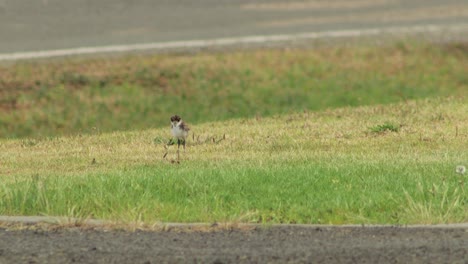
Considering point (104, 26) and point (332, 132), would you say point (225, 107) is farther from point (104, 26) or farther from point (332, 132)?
point (104, 26)

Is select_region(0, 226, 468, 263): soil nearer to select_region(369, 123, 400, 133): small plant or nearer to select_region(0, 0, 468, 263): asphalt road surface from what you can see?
select_region(0, 0, 468, 263): asphalt road surface

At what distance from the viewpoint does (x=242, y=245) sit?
9523mm

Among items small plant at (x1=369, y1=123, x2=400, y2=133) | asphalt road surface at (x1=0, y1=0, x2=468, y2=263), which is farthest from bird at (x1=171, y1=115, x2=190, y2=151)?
asphalt road surface at (x1=0, y1=0, x2=468, y2=263)

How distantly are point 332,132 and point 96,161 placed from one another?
356cm

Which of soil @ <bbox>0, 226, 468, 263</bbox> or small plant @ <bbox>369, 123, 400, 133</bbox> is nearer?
soil @ <bbox>0, 226, 468, 263</bbox>

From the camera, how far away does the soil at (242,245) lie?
903 centimetres

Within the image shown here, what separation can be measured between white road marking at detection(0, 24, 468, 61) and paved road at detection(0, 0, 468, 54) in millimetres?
555

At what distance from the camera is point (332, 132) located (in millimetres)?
16391

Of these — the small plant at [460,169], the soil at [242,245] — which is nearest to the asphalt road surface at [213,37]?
the soil at [242,245]

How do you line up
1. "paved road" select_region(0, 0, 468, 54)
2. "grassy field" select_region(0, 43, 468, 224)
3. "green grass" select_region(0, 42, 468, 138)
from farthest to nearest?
"paved road" select_region(0, 0, 468, 54)
"green grass" select_region(0, 42, 468, 138)
"grassy field" select_region(0, 43, 468, 224)

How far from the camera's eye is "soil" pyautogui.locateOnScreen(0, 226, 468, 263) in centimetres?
903

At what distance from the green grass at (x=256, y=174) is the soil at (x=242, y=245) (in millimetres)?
448

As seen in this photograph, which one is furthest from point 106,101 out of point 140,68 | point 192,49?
point 192,49

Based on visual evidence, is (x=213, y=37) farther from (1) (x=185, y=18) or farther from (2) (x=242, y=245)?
(2) (x=242, y=245)
